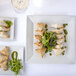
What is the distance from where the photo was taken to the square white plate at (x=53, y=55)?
123 centimetres

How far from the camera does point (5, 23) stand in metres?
1.24

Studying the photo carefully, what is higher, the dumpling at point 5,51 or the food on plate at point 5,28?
the food on plate at point 5,28

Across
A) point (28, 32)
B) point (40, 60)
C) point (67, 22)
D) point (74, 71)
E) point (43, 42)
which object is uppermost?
point (67, 22)

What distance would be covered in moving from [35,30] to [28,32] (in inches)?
3.0

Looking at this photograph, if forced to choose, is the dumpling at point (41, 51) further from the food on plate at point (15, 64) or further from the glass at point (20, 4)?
the glass at point (20, 4)

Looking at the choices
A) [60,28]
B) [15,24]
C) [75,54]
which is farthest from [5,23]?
[75,54]

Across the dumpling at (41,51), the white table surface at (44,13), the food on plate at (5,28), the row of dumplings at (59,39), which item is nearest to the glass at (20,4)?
the white table surface at (44,13)

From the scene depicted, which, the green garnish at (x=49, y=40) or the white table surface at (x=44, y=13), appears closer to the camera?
the green garnish at (x=49, y=40)

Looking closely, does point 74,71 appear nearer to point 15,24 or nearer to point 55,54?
point 55,54

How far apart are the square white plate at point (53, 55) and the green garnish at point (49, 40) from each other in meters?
0.10

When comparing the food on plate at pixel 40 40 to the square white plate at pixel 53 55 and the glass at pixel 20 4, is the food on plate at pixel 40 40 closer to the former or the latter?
the square white plate at pixel 53 55

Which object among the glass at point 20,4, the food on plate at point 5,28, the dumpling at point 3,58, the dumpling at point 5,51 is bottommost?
the dumpling at point 3,58

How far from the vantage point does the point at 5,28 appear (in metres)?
1.24

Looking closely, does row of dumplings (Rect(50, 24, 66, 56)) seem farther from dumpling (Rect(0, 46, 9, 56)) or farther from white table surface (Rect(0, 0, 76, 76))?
dumpling (Rect(0, 46, 9, 56))
